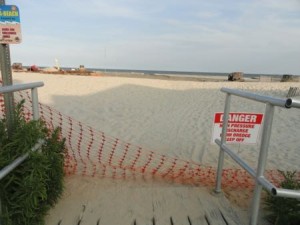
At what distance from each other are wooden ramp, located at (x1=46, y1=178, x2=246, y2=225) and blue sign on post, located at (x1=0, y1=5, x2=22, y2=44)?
5.96ft

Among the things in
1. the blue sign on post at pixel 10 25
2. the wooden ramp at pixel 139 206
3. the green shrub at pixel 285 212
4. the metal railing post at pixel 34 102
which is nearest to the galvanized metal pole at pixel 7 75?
the blue sign on post at pixel 10 25

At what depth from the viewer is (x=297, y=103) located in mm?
2016

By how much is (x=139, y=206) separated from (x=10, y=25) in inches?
91.0

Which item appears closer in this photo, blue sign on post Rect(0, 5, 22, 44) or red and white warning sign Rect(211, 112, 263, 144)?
blue sign on post Rect(0, 5, 22, 44)

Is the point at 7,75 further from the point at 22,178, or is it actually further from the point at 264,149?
the point at 264,149

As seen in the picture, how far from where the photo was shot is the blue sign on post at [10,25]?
106 inches

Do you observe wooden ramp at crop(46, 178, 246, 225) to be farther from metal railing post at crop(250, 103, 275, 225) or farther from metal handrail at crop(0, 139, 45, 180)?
metal handrail at crop(0, 139, 45, 180)

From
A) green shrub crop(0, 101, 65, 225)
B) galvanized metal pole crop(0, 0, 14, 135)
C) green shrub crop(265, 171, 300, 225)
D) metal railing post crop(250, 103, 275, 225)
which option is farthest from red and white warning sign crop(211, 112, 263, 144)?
galvanized metal pole crop(0, 0, 14, 135)

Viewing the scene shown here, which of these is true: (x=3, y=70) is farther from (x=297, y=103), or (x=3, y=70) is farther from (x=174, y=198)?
(x=297, y=103)

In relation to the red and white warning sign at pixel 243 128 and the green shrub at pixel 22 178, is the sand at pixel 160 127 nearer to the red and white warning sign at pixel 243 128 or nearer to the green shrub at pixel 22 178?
the green shrub at pixel 22 178

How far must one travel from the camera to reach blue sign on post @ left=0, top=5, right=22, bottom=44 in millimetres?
2688

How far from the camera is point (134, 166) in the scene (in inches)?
182

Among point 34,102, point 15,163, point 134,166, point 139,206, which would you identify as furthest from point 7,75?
point 134,166

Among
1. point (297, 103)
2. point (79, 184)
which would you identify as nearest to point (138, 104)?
point (79, 184)
